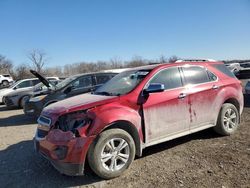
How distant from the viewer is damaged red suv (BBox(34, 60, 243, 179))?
3936mm

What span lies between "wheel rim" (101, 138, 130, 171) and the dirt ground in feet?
0.67

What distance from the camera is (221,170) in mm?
4098

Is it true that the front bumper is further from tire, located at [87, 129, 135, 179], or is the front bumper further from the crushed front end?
tire, located at [87, 129, 135, 179]

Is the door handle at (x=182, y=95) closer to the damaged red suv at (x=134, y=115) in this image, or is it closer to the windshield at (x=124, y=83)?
the damaged red suv at (x=134, y=115)

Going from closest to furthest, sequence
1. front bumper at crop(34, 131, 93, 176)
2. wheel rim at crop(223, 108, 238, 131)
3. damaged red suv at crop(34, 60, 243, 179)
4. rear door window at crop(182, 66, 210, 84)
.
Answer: front bumper at crop(34, 131, 93, 176)
damaged red suv at crop(34, 60, 243, 179)
rear door window at crop(182, 66, 210, 84)
wheel rim at crop(223, 108, 238, 131)

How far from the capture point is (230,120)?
235 inches

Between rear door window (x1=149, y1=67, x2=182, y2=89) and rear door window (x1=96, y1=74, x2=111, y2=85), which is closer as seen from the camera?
rear door window (x1=149, y1=67, x2=182, y2=89)

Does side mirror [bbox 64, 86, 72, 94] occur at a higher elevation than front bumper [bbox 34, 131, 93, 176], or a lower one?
higher

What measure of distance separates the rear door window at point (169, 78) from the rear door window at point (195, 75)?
0.21 metres

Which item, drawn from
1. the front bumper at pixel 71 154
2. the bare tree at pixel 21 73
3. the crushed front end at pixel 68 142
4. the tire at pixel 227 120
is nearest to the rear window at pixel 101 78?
the tire at pixel 227 120

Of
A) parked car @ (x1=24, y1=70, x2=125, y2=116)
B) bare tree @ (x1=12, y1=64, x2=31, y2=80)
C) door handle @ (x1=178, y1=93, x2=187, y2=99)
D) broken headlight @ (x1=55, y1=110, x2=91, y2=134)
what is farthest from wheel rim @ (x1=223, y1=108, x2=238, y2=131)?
bare tree @ (x1=12, y1=64, x2=31, y2=80)

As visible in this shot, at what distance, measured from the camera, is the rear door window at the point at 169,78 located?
5.04 m

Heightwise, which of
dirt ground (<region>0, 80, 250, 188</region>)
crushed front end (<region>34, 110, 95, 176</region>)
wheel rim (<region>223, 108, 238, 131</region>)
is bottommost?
dirt ground (<region>0, 80, 250, 188</region>)

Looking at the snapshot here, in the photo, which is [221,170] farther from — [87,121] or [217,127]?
[87,121]
